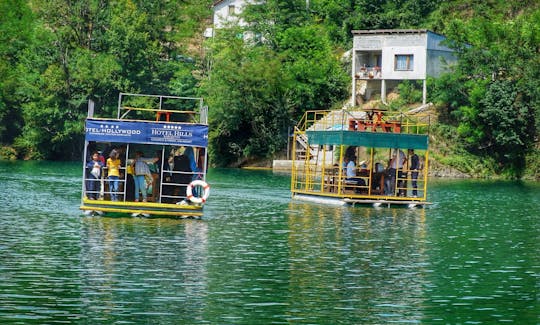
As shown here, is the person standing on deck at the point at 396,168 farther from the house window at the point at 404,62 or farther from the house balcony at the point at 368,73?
the house balcony at the point at 368,73

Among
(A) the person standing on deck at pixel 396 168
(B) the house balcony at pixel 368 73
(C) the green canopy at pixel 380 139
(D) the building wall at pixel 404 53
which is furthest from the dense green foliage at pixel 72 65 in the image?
(C) the green canopy at pixel 380 139

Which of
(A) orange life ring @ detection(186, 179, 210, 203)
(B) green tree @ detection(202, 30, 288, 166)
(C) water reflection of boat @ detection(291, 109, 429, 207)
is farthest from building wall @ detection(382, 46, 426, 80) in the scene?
(A) orange life ring @ detection(186, 179, 210, 203)

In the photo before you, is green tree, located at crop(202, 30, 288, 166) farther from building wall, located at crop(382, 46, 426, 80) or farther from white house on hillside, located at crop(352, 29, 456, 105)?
building wall, located at crop(382, 46, 426, 80)

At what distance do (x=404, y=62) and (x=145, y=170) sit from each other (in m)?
62.0

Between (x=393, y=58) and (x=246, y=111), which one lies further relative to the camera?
(x=246, y=111)

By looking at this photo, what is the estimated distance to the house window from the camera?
107 metres

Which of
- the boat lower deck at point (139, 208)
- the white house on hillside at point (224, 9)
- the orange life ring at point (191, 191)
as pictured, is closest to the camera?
the orange life ring at point (191, 191)

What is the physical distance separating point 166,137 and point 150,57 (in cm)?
6919

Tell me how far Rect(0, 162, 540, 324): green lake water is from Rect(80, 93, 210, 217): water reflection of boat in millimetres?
915

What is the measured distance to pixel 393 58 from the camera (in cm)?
10750

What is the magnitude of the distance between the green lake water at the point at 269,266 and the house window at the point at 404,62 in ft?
156

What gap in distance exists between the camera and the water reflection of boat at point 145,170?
46594mm

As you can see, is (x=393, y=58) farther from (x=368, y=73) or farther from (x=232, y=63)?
(x=232, y=63)

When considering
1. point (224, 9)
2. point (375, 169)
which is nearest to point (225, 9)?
point (224, 9)
